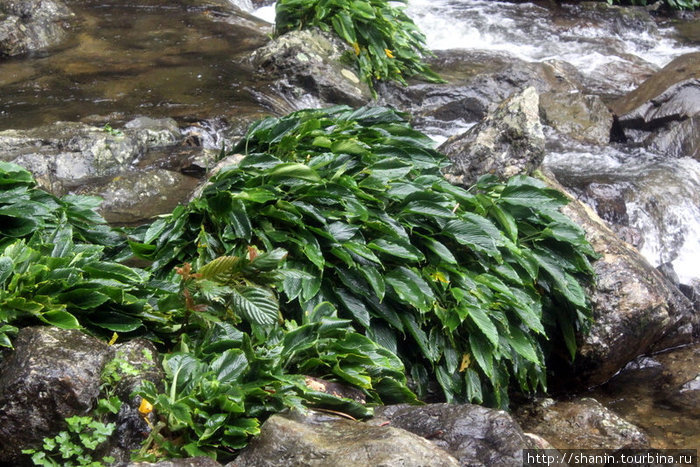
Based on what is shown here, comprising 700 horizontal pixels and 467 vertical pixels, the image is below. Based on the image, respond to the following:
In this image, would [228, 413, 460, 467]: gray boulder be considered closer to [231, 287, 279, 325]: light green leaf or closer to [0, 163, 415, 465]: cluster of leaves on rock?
[0, 163, 415, 465]: cluster of leaves on rock

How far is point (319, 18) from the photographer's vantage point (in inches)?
384

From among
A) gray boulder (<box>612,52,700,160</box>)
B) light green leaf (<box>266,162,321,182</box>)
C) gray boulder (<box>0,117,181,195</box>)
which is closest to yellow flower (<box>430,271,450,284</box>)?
light green leaf (<box>266,162,321,182</box>)

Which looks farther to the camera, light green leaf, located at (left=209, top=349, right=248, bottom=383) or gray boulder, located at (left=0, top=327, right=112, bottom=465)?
light green leaf, located at (left=209, top=349, right=248, bottom=383)

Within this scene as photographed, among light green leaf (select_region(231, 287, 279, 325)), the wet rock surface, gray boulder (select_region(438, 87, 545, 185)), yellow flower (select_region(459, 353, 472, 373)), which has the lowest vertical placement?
yellow flower (select_region(459, 353, 472, 373))

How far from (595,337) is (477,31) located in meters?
9.85

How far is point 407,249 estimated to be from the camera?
15.2ft

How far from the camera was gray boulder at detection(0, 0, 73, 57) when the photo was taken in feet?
33.6

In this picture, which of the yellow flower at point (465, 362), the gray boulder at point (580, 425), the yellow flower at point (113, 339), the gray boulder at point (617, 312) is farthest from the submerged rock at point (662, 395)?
the yellow flower at point (113, 339)

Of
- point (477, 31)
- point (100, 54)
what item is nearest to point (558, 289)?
point (100, 54)

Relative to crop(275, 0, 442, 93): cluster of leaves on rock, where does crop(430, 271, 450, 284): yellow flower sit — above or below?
below

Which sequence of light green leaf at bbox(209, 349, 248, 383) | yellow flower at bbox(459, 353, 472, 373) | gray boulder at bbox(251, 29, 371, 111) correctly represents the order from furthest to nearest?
gray boulder at bbox(251, 29, 371, 111), yellow flower at bbox(459, 353, 472, 373), light green leaf at bbox(209, 349, 248, 383)

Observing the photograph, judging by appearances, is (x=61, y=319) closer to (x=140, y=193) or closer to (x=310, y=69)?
(x=140, y=193)

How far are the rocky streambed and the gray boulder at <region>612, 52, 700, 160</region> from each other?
30mm

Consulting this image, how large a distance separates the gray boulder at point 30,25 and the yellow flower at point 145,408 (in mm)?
8753
